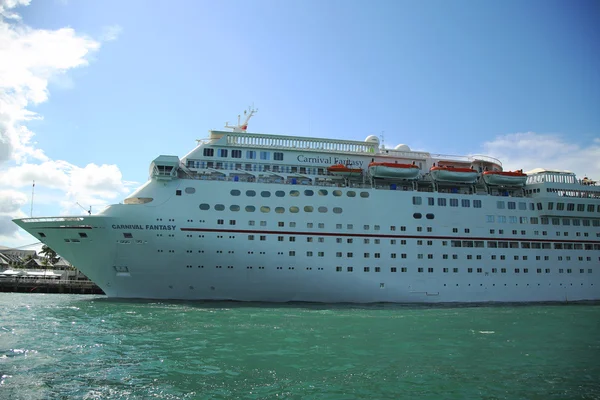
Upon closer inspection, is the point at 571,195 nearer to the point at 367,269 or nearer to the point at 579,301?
the point at 579,301

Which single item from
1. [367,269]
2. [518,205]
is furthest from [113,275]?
[518,205]

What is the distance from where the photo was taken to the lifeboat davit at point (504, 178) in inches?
998

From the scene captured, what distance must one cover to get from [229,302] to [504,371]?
43.6ft

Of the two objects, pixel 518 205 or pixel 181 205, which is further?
pixel 518 205

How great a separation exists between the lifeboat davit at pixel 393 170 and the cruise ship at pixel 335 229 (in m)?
0.08

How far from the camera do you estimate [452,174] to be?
80.7ft

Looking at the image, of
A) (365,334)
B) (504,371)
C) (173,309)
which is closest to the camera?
(504,371)

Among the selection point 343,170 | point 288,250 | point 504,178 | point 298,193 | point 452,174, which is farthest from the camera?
point 504,178

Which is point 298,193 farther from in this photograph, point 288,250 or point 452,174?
point 452,174

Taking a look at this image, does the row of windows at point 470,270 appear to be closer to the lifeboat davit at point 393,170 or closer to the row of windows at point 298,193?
the row of windows at point 298,193

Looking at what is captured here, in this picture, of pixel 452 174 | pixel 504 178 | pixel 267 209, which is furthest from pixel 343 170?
pixel 504 178

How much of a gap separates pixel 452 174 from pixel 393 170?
3752mm

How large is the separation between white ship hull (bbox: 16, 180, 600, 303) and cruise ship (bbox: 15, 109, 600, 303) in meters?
0.06

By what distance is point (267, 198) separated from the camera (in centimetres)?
2180
